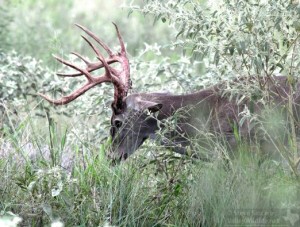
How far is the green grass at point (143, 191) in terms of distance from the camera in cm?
576

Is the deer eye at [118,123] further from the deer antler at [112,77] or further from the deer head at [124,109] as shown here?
the deer antler at [112,77]

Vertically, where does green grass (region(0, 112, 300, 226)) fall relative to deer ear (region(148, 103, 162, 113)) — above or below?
below

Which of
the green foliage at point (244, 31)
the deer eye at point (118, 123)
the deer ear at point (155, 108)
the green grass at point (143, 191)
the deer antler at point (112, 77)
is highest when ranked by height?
the green foliage at point (244, 31)

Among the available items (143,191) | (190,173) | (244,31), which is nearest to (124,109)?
(190,173)

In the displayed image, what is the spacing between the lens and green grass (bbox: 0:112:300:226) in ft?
18.9

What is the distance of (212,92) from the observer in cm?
800

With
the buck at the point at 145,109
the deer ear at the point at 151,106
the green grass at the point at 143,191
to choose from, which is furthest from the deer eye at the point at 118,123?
the green grass at the point at 143,191

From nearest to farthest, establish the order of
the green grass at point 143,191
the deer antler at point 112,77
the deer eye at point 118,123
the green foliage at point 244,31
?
the green grass at point 143,191 < the green foliage at point 244,31 < the deer antler at point 112,77 < the deer eye at point 118,123

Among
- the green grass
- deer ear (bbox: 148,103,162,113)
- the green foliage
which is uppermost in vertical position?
the green foliage

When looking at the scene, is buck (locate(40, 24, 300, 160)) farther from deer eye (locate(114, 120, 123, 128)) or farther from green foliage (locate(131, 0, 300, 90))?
green foliage (locate(131, 0, 300, 90))

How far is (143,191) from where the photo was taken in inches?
246

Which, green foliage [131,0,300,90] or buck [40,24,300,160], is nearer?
green foliage [131,0,300,90]

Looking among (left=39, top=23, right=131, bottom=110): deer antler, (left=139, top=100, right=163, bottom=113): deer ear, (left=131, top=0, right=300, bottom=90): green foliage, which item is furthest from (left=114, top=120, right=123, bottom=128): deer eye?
(left=131, top=0, right=300, bottom=90): green foliage

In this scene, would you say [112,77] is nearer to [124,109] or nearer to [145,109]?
[124,109]
